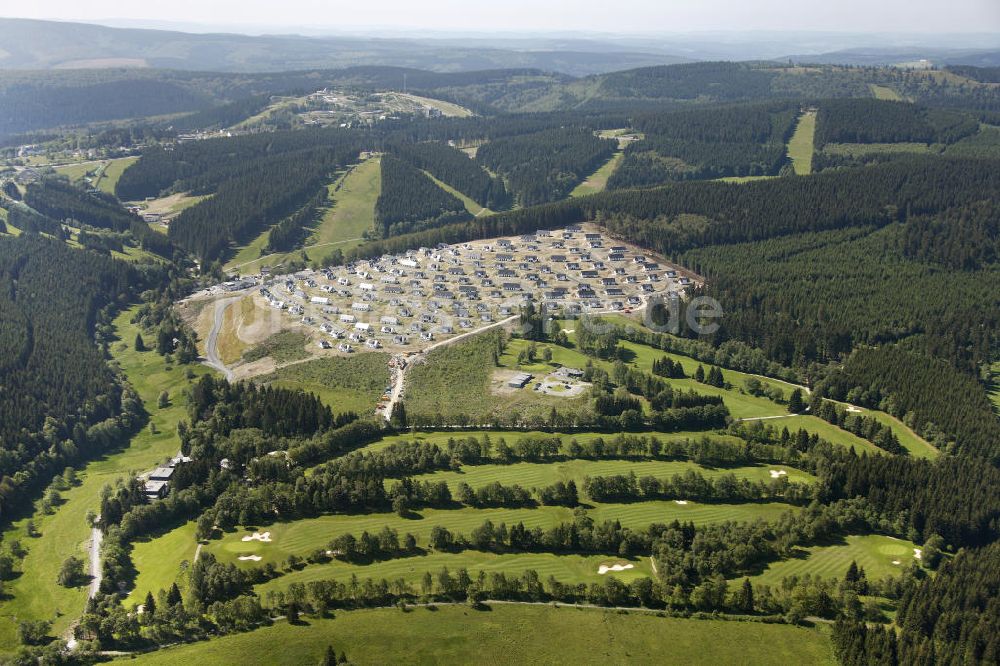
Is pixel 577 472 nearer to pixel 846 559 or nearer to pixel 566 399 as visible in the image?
pixel 566 399

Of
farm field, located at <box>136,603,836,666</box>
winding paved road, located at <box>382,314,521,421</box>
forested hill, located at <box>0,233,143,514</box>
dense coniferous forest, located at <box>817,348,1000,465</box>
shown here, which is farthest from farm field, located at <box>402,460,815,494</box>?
forested hill, located at <box>0,233,143,514</box>

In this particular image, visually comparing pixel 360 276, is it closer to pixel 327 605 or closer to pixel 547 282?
pixel 547 282

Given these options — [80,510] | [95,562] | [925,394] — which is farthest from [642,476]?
[80,510]

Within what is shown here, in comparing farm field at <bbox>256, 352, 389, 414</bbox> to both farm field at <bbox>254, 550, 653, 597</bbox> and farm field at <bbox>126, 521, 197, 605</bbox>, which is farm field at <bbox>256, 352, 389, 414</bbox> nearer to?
farm field at <bbox>126, 521, 197, 605</bbox>

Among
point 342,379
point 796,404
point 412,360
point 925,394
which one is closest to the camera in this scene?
point 925,394

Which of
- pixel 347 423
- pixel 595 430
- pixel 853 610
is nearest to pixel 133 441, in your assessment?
pixel 347 423
